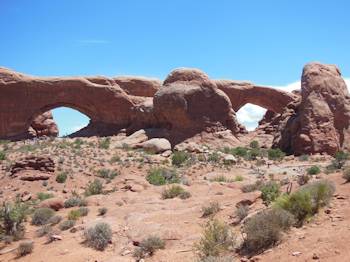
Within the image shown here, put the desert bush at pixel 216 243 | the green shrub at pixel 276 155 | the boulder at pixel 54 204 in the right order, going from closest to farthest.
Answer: the desert bush at pixel 216 243
the boulder at pixel 54 204
the green shrub at pixel 276 155

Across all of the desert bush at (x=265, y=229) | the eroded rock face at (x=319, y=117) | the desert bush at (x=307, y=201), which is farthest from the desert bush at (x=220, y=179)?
the desert bush at (x=265, y=229)

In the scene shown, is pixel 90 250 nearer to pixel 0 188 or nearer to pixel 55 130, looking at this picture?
pixel 0 188

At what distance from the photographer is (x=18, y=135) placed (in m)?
35.0

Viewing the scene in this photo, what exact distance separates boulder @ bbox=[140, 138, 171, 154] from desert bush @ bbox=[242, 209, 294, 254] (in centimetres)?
1873

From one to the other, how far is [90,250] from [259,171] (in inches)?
497

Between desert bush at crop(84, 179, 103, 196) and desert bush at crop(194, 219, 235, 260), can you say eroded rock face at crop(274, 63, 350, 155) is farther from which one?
desert bush at crop(194, 219, 235, 260)

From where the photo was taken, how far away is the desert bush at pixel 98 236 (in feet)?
32.8

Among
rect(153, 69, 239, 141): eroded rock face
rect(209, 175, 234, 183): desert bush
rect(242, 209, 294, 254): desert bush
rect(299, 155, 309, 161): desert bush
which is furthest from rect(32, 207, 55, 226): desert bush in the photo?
rect(153, 69, 239, 141): eroded rock face

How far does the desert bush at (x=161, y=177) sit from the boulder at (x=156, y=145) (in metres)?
5.92

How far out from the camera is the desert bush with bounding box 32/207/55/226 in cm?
1302

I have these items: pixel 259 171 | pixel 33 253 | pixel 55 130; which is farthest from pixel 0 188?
pixel 55 130

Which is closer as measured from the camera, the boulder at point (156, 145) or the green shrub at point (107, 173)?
the green shrub at point (107, 173)

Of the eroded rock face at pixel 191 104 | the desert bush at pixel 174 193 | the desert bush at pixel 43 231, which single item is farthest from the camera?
the eroded rock face at pixel 191 104

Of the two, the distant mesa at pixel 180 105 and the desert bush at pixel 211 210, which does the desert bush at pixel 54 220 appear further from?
the distant mesa at pixel 180 105
